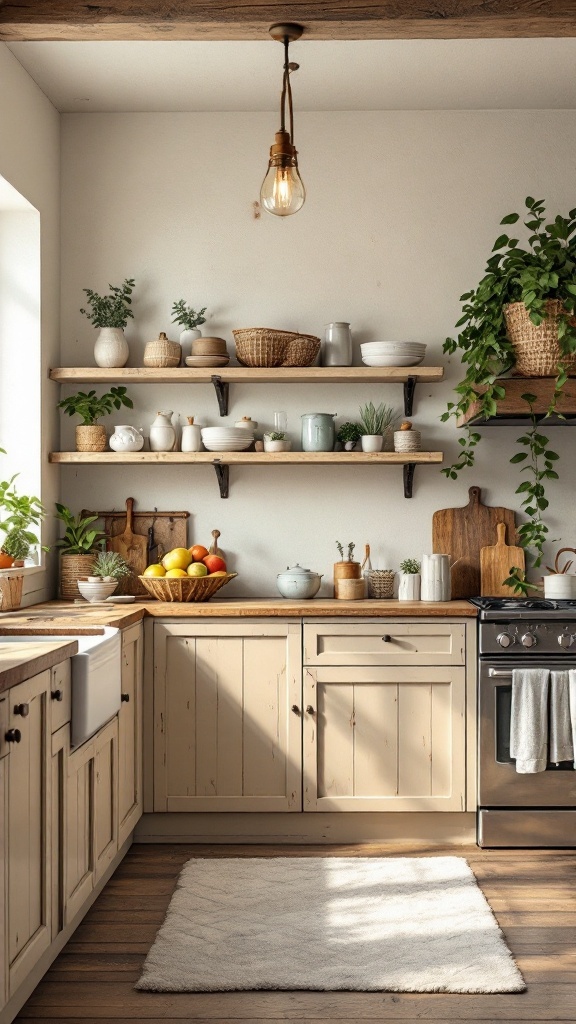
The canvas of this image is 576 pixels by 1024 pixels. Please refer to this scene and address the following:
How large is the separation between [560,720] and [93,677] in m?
1.71

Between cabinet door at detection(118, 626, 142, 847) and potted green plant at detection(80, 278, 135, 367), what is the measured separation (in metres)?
1.18

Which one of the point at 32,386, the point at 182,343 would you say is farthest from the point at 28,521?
the point at 182,343

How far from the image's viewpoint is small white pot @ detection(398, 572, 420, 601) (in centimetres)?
393

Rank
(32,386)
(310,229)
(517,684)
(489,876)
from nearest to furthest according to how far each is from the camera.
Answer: (489,876)
(517,684)
(32,386)
(310,229)

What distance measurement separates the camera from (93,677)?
2697mm

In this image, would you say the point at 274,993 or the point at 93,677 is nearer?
the point at 274,993

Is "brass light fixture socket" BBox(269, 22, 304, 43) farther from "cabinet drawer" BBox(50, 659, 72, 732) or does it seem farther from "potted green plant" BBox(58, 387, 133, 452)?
"cabinet drawer" BBox(50, 659, 72, 732)

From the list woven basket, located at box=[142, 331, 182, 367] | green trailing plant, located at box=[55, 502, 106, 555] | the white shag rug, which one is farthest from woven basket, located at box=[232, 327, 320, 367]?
the white shag rug

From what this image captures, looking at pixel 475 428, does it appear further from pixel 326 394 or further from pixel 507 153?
pixel 507 153

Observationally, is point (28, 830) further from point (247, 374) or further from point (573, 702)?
point (247, 374)

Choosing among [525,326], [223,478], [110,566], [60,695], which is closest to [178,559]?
[110,566]

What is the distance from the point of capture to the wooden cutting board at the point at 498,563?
13.4ft

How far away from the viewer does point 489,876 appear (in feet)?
10.8

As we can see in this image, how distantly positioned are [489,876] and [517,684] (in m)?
0.66
